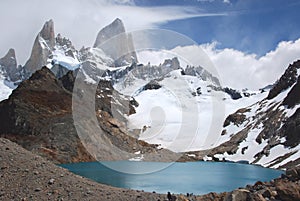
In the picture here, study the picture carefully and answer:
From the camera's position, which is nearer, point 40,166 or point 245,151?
point 40,166

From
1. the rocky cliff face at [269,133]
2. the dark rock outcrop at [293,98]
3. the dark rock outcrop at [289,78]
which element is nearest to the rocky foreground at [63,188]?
the rocky cliff face at [269,133]

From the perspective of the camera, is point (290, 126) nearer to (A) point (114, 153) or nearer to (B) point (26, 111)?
(A) point (114, 153)

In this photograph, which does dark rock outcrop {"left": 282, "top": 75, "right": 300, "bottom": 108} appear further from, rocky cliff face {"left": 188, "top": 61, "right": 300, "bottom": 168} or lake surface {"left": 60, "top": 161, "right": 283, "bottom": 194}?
lake surface {"left": 60, "top": 161, "right": 283, "bottom": 194}

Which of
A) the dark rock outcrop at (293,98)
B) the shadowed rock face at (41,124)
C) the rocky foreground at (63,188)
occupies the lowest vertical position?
the rocky foreground at (63,188)

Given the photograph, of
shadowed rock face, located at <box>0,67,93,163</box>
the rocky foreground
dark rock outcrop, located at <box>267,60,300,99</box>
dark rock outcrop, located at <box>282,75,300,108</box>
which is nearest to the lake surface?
the rocky foreground

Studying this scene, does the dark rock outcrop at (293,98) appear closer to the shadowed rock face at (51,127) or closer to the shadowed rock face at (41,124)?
the shadowed rock face at (51,127)

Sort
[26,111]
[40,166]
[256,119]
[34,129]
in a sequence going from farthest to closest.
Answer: [256,119]
[26,111]
[34,129]
[40,166]

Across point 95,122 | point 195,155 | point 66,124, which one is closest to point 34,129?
point 66,124

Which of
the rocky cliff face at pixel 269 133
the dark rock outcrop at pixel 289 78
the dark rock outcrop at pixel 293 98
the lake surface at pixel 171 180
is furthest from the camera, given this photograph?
the dark rock outcrop at pixel 289 78
